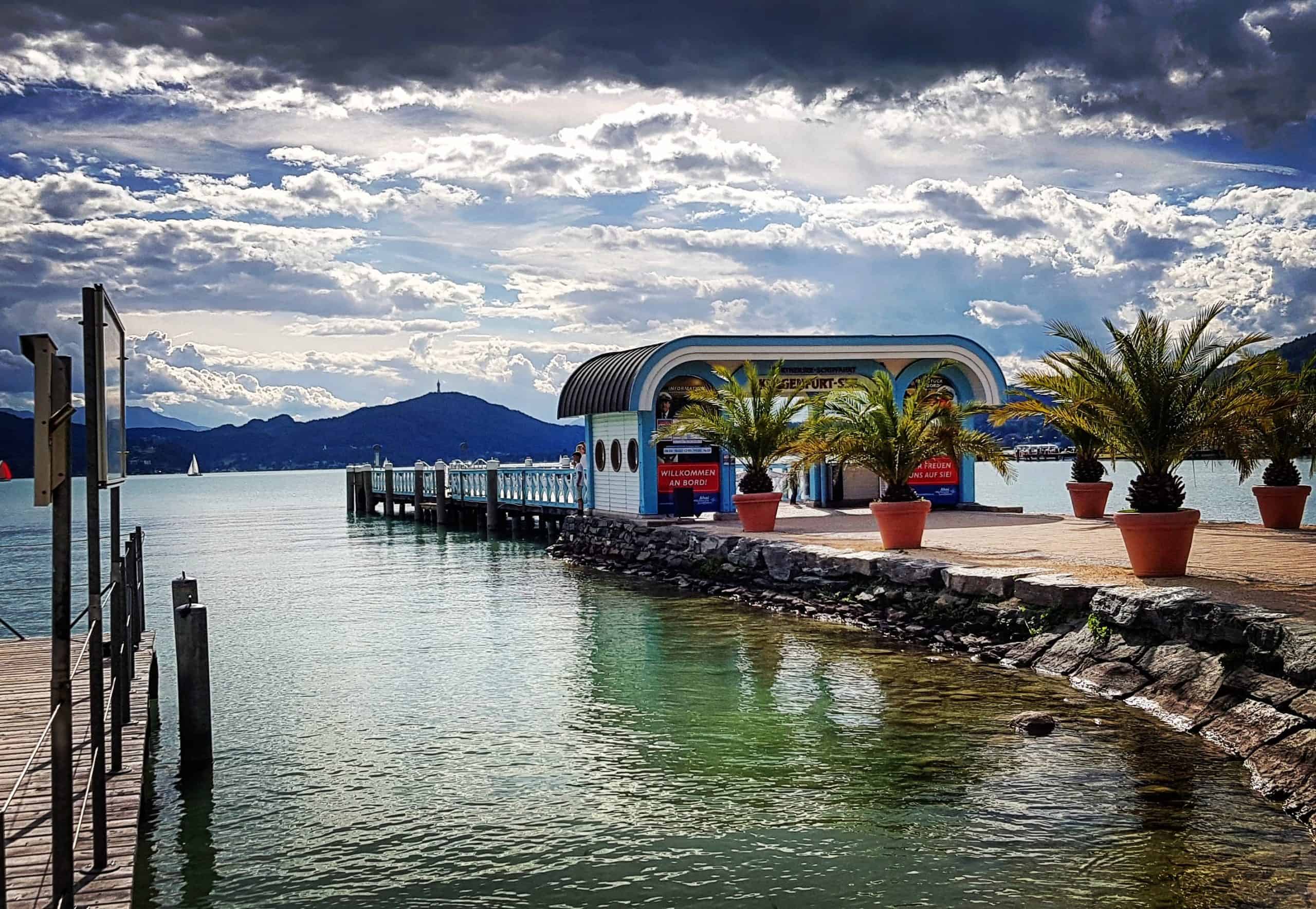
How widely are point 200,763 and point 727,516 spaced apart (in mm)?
16669

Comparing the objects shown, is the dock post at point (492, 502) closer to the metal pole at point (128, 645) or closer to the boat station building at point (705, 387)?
the boat station building at point (705, 387)

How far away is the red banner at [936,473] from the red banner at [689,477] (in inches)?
169

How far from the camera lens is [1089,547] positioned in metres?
16.7

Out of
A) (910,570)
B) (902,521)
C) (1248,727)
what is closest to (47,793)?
(1248,727)

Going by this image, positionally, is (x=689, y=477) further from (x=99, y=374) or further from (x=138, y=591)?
(x=99, y=374)

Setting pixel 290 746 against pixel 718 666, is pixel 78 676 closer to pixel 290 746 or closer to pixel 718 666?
pixel 290 746

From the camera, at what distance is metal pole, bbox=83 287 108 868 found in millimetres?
5276

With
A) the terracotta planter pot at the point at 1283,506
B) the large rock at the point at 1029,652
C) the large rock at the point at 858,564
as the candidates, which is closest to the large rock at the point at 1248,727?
the large rock at the point at 1029,652

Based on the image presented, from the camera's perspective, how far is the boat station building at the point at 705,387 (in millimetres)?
24719

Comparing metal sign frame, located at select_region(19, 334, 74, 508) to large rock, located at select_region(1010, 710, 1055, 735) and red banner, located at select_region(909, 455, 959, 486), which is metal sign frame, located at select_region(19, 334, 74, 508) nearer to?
large rock, located at select_region(1010, 710, 1055, 735)

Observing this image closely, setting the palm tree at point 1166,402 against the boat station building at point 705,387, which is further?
the boat station building at point 705,387

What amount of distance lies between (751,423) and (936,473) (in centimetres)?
563

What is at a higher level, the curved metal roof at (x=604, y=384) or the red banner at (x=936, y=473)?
the curved metal roof at (x=604, y=384)

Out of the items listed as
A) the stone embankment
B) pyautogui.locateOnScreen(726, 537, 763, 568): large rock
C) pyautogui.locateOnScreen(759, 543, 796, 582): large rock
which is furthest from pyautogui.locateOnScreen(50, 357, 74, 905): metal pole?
pyautogui.locateOnScreen(726, 537, 763, 568): large rock
